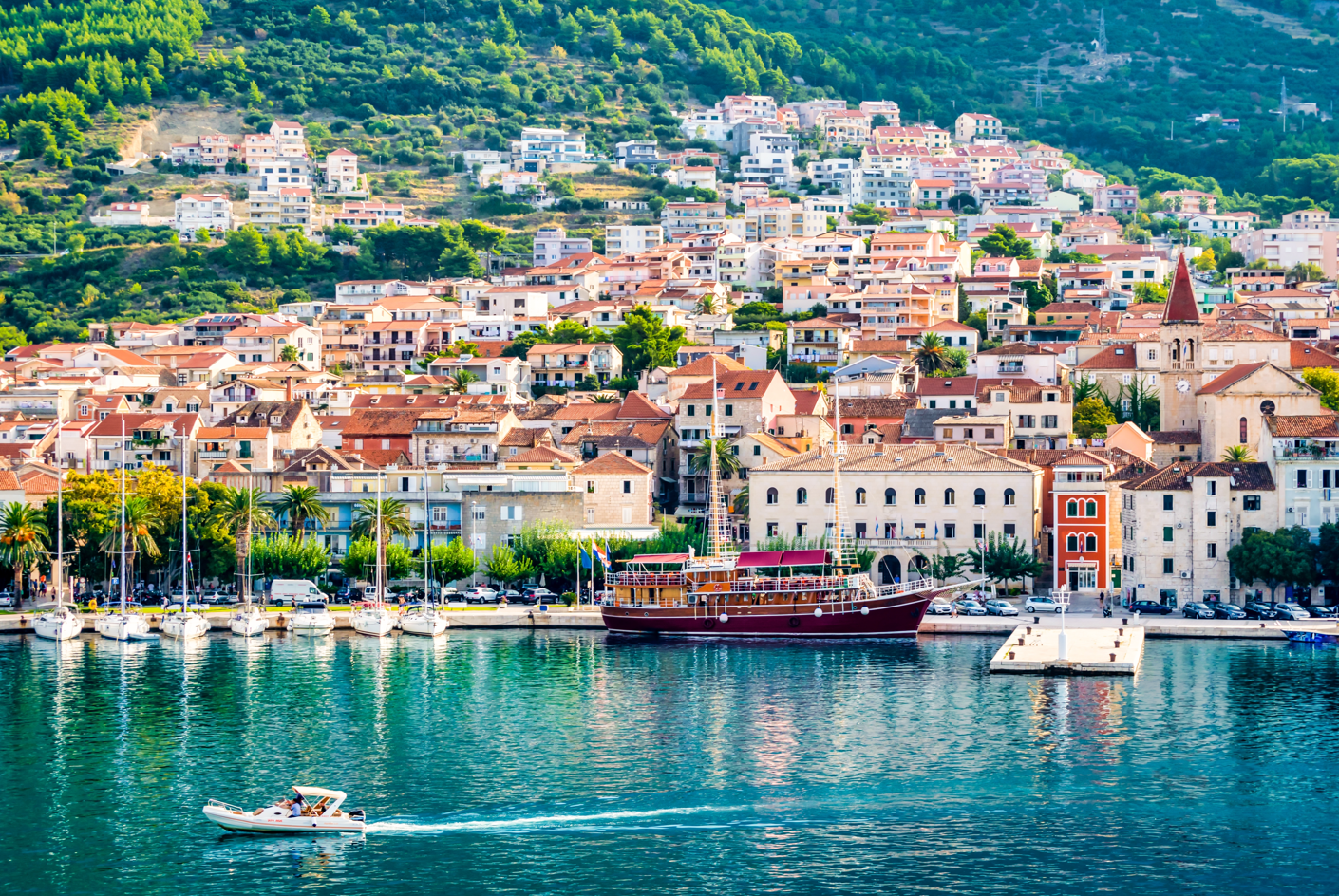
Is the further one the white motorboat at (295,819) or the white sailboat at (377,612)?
the white sailboat at (377,612)

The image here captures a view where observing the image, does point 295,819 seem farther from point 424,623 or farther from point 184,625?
point 184,625

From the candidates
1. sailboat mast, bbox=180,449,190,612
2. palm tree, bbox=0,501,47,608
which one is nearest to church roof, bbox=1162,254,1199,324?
sailboat mast, bbox=180,449,190,612

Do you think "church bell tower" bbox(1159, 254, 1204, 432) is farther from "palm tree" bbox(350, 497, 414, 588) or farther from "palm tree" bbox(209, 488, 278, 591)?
"palm tree" bbox(209, 488, 278, 591)

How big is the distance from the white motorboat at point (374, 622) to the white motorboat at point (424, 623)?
1.98 ft

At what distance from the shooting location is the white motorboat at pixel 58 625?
73.2 metres

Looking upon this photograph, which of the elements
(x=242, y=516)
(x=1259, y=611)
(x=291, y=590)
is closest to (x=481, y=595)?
(x=291, y=590)

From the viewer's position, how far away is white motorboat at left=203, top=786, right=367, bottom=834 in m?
42.7

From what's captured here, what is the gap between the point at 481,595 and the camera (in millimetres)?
80688

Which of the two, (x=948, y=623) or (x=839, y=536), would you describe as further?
(x=839, y=536)

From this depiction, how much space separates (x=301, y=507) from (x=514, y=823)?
4466 centimetres

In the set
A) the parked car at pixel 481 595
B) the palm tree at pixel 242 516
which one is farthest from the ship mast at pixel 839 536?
the palm tree at pixel 242 516

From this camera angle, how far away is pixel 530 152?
7746 inches

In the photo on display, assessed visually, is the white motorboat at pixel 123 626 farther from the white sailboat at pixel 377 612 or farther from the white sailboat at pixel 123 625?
the white sailboat at pixel 377 612

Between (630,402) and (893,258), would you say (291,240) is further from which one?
(630,402)
